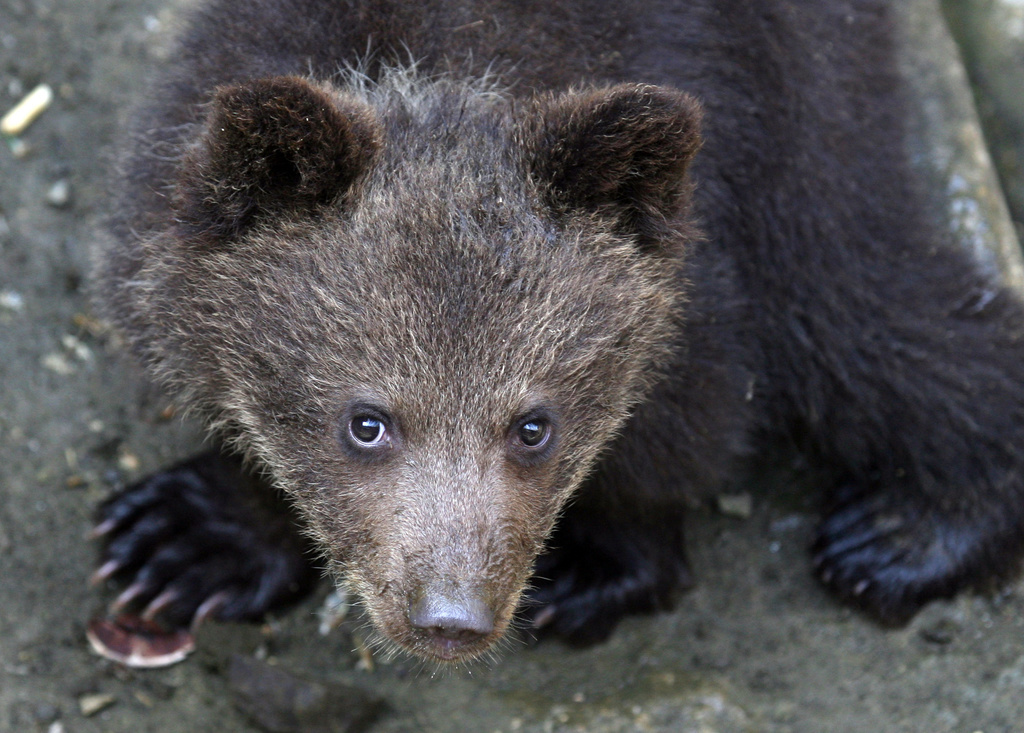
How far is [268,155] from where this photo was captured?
366 cm

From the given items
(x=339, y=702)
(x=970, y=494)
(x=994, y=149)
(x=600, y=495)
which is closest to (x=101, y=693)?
(x=339, y=702)

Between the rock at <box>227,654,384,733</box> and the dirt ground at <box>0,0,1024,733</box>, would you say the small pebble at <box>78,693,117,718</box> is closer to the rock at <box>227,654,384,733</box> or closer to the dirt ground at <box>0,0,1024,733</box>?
the dirt ground at <box>0,0,1024,733</box>

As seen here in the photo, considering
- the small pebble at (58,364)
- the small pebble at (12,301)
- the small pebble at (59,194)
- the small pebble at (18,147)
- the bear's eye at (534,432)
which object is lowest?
the small pebble at (58,364)

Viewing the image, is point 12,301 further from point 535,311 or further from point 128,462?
point 535,311

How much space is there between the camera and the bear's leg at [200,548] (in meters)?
5.53

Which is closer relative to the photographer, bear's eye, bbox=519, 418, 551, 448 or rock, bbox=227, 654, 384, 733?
bear's eye, bbox=519, 418, 551, 448

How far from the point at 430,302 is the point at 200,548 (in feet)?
8.15

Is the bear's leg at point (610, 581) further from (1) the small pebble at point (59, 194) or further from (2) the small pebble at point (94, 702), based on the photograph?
(1) the small pebble at point (59, 194)

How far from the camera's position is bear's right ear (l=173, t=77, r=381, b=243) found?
348cm

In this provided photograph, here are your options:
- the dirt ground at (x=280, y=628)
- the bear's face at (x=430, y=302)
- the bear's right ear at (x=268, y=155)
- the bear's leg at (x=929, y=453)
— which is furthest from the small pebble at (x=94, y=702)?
the bear's leg at (x=929, y=453)

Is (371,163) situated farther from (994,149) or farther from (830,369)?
(994,149)

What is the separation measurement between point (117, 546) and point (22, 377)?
93 centimetres

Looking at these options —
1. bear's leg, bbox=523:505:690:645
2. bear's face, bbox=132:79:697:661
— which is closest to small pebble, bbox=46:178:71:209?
bear's face, bbox=132:79:697:661

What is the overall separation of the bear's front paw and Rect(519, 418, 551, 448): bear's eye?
2.29 meters
